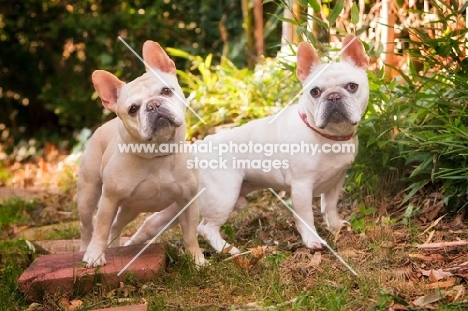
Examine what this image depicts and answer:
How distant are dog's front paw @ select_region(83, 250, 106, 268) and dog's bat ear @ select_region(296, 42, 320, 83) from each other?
56.9 inches

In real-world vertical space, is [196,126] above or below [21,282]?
below

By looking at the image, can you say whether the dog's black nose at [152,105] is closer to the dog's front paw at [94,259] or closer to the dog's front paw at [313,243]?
the dog's front paw at [94,259]

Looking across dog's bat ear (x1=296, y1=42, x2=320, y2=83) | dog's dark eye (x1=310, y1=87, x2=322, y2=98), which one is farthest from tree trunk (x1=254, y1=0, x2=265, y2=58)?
dog's dark eye (x1=310, y1=87, x2=322, y2=98)

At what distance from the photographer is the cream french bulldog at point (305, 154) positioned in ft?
11.9

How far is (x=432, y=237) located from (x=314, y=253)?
2.12 feet

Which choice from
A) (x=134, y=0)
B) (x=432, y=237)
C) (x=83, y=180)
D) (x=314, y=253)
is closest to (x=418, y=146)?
(x=432, y=237)

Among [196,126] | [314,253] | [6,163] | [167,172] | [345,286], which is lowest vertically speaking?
[6,163]

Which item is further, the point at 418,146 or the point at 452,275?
the point at 418,146

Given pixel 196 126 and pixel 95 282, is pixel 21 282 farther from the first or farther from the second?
pixel 196 126

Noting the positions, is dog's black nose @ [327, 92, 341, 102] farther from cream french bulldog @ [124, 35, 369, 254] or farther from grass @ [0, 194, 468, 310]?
grass @ [0, 194, 468, 310]

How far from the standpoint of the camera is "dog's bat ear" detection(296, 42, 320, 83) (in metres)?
3.75

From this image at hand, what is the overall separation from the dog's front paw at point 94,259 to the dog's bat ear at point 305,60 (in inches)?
56.9

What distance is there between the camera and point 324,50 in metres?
4.68

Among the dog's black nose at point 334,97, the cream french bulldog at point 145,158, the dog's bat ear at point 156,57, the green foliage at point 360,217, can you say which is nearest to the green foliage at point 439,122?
the green foliage at point 360,217
